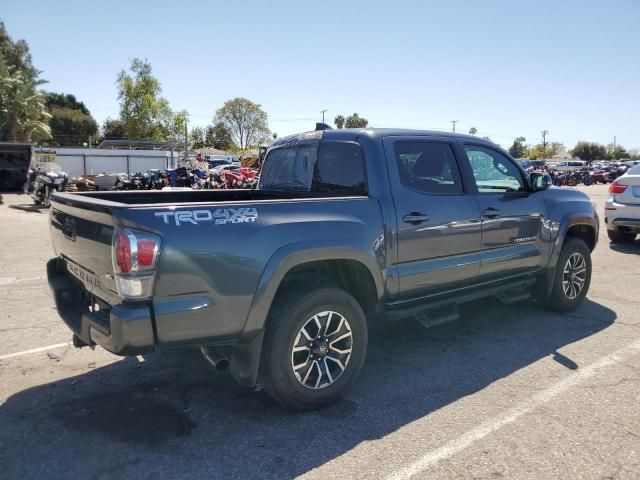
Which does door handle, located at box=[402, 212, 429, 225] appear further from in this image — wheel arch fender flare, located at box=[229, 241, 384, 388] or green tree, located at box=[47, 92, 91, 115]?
green tree, located at box=[47, 92, 91, 115]

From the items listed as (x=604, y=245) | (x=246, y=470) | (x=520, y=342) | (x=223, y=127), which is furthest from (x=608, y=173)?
(x=223, y=127)

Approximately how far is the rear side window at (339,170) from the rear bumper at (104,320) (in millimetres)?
1896

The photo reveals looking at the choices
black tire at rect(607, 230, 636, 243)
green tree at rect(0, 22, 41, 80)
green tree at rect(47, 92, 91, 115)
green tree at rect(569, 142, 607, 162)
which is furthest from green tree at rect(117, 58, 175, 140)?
green tree at rect(569, 142, 607, 162)

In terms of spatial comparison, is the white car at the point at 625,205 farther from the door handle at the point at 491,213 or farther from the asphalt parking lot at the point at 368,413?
the door handle at the point at 491,213

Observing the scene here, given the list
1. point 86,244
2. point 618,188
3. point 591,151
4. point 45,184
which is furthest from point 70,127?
point 591,151

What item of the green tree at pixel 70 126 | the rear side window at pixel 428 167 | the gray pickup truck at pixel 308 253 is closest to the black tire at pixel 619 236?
the gray pickup truck at pixel 308 253

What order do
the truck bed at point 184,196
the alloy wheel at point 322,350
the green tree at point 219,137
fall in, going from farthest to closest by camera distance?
the green tree at point 219,137, the truck bed at point 184,196, the alloy wheel at point 322,350

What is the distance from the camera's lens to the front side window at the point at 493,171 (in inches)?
185

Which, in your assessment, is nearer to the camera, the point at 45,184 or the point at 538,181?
the point at 538,181

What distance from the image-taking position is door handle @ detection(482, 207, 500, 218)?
4.51m

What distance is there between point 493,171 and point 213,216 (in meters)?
3.09

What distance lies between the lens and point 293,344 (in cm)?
330

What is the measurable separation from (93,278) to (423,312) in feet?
8.23

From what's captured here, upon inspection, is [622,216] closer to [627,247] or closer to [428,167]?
[627,247]
